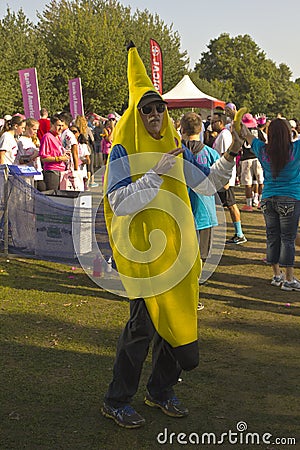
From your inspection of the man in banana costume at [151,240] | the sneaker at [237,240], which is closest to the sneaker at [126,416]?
the man in banana costume at [151,240]

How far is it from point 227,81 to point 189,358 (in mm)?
95548

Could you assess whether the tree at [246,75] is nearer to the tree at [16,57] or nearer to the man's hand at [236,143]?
the tree at [16,57]

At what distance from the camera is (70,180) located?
461 inches

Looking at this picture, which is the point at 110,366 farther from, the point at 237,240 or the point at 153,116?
the point at 237,240

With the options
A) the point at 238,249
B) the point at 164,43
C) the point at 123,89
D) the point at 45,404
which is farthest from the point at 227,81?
the point at 45,404

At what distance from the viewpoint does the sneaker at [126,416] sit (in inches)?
167

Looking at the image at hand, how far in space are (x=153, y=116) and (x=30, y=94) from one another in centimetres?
1582

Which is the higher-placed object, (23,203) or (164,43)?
(164,43)

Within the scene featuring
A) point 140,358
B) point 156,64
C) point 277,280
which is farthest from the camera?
point 156,64

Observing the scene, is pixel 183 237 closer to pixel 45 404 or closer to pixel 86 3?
pixel 45 404

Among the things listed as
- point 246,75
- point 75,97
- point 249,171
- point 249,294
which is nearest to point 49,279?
point 249,294

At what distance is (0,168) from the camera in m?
9.35

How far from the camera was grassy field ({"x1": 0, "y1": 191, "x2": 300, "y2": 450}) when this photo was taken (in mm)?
4203

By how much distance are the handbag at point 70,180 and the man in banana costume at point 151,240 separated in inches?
294
